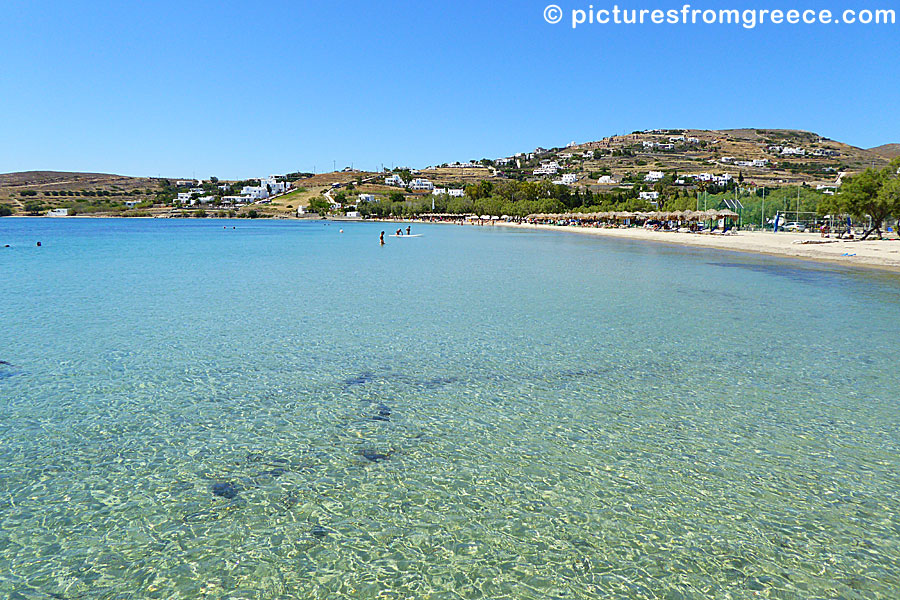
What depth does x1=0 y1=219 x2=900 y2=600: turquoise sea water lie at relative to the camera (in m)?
4.01

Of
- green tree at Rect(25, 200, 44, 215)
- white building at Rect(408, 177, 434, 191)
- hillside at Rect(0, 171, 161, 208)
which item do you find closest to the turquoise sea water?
green tree at Rect(25, 200, 44, 215)

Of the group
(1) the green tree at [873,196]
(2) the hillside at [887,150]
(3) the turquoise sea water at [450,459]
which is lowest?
(3) the turquoise sea water at [450,459]

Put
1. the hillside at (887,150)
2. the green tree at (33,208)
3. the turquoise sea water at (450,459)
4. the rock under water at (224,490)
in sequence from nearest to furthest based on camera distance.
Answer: the turquoise sea water at (450,459) < the rock under water at (224,490) < the green tree at (33,208) < the hillside at (887,150)

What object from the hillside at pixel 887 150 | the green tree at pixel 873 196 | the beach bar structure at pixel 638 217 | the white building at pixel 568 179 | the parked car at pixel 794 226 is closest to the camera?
the green tree at pixel 873 196

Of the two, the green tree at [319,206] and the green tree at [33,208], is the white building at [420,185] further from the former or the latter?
the green tree at [33,208]

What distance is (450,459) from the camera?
18.8 ft

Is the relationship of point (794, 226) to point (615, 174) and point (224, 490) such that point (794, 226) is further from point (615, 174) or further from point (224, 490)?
point (615, 174)

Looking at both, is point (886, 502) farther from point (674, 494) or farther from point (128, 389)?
point (128, 389)

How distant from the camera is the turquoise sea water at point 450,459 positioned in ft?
13.2

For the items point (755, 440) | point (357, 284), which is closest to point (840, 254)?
point (357, 284)

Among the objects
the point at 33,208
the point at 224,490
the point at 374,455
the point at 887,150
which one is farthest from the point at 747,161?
the point at 33,208

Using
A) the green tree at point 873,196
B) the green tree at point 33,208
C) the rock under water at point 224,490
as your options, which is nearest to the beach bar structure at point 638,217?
the green tree at point 873,196

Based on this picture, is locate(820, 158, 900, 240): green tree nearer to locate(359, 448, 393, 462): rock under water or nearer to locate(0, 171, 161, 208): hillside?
locate(359, 448, 393, 462): rock under water

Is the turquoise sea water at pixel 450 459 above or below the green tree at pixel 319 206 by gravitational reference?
below
